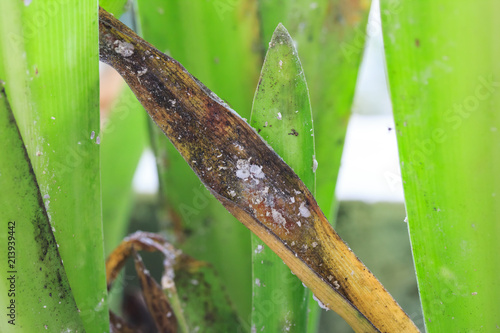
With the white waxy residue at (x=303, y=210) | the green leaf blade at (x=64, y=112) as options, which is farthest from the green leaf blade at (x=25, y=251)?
the white waxy residue at (x=303, y=210)

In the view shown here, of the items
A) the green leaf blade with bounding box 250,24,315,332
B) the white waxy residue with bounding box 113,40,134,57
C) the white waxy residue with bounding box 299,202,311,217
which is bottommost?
the white waxy residue with bounding box 299,202,311,217

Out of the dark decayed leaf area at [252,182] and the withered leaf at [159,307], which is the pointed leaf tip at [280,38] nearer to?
the dark decayed leaf area at [252,182]

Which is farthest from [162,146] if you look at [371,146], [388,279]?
[371,146]

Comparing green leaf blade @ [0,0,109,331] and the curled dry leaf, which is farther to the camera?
the curled dry leaf

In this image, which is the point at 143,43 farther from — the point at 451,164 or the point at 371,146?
the point at 371,146

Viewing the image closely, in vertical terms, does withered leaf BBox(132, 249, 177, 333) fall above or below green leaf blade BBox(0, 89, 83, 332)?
below

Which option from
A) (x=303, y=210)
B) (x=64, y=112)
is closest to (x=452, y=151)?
(x=303, y=210)

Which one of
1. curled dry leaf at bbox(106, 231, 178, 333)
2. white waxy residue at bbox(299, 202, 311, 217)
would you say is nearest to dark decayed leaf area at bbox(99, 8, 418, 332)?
white waxy residue at bbox(299, 202, 311, 217)

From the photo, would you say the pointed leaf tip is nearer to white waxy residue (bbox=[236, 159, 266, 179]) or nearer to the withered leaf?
white waxy residue (bbox=[236, 159, 266, 179])
